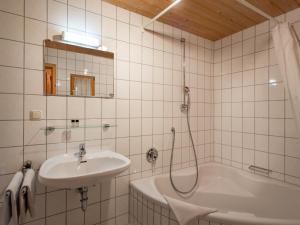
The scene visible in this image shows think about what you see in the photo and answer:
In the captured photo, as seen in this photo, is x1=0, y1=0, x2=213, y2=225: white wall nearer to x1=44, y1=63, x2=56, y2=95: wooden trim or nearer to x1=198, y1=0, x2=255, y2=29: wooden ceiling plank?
x1=44, y1=63, x2=56, y2=95: wooden trim

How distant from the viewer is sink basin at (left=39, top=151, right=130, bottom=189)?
103 cm

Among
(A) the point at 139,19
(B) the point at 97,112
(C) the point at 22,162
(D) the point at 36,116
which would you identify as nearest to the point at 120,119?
(B) the point at 97,112

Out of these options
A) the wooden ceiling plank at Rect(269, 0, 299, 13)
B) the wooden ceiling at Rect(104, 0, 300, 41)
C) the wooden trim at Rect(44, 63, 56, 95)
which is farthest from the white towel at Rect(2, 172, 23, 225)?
the wooden ceiling plank at Rect(269, 0, 299, 13)

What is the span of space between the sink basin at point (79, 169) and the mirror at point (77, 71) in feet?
1.68

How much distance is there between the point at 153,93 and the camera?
1.93 metres

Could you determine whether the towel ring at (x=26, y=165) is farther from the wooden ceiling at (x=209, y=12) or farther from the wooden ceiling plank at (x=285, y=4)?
the wooden ceiling plank at (x=285, y=4)

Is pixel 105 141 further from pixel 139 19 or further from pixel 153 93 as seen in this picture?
pixel 139 19

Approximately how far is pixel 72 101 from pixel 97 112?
0.22 m

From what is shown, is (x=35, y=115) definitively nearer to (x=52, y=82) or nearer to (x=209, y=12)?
(x=52, y=82)

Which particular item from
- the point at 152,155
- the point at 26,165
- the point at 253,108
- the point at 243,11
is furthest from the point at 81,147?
the point at 243,11

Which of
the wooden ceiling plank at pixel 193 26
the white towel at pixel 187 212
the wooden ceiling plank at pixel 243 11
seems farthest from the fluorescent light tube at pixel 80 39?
the white towel at pixel 187 212

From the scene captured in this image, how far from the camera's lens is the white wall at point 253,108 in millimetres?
1802

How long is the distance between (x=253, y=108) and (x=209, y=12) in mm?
1144

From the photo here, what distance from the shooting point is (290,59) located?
59.9 inches
